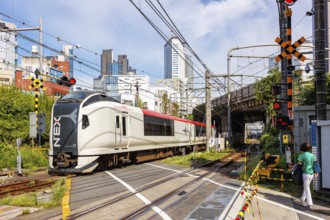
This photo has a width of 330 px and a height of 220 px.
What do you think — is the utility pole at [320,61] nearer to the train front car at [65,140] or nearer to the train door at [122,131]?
the train front car at [65,140]

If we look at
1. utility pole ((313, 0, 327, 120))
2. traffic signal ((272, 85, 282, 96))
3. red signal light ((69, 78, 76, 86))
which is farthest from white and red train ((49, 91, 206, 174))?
utility pole ((313, 0, 327, 120))

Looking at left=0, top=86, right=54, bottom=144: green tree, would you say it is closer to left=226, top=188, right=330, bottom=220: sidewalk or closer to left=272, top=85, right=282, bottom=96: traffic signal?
left=272, top=85, right=282, bottom=96: traffic signal

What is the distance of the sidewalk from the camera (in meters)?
8.46

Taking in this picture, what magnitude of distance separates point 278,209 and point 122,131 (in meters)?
11.7

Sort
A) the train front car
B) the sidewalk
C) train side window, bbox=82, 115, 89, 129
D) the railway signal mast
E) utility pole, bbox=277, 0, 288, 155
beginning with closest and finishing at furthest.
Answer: the sidewalk
the railway signal mast
utility pole, bbox=277, 0, 288, 155
the train front car
train side window, bbox=82, 115, 89, 129

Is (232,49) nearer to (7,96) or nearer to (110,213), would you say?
(7,96)

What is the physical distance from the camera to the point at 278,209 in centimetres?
922

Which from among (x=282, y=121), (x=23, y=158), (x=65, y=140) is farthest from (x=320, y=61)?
(x=23, y=158)

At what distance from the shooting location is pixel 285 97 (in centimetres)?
1552

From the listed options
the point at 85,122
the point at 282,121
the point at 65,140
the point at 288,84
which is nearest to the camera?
the point at 282,121

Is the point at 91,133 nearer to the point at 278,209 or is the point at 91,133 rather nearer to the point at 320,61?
the point at 278,209

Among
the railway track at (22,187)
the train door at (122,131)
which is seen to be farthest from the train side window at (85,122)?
the railway track at (22,187)

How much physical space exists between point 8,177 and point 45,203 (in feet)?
25.0

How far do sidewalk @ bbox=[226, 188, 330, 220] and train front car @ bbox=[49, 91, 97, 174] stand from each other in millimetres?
8313
